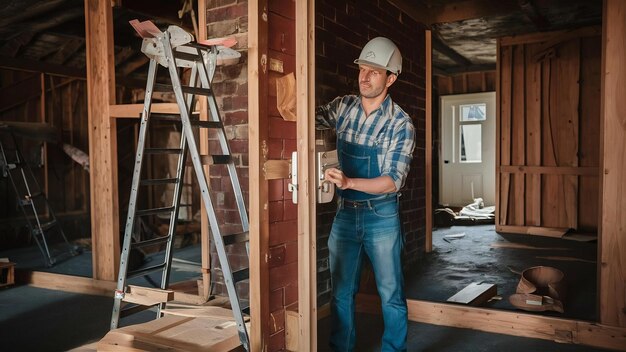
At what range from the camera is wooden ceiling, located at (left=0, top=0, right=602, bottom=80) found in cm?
536

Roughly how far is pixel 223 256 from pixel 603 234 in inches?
87.1

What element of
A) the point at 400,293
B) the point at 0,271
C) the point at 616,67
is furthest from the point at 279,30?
the point at 0,271

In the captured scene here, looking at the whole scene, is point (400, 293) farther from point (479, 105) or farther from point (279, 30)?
point (479, 105)

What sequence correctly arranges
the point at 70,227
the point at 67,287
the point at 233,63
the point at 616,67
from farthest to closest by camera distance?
Result: the point at 70,227 → the point at 67,287 → the point at 233,63 → the point at 616,67

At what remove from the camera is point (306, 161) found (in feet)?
7.63

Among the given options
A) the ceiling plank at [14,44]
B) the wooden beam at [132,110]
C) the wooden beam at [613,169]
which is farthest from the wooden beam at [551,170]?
the ceiling plank at [14,44]

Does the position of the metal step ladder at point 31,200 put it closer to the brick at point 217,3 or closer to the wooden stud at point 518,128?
the brick at point 217,3

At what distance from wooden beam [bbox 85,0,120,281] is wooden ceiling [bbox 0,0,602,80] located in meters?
0.27

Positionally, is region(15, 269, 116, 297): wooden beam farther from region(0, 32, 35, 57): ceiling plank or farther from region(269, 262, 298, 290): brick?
region(0, 32, 35, 57): ceiling plank

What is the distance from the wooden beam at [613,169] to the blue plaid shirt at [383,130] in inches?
50.1

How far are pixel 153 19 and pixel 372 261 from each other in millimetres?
4826

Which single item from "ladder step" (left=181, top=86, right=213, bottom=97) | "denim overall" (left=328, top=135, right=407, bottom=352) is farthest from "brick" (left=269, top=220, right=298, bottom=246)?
"ladder step" (left=181, top=86, right=213, bottom=97)

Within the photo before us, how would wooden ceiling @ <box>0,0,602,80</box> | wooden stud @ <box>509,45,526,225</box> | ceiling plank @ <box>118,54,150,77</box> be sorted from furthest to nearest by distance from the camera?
ceiling plank @ <box>118,54,150,77</box>, wooden stud @ <box>509,45,526,225</box>, wooden ceiling @ <box>0,0,602,80</box>

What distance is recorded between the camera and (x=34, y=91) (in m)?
6.77
